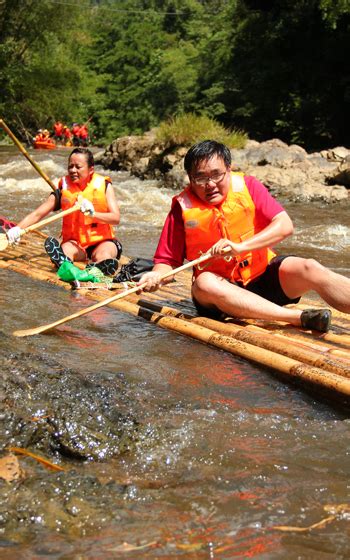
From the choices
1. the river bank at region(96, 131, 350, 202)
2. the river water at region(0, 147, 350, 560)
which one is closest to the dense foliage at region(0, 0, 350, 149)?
the river bank at region(96, 131, 350, 202)

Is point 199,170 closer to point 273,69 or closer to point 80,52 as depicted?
point 273,69

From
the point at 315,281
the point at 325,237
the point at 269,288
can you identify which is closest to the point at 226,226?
the point at 269,288

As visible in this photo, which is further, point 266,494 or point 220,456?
point 220,456

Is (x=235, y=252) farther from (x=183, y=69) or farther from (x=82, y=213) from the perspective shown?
(x=183, y=69)

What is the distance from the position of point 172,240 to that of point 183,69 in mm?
24830

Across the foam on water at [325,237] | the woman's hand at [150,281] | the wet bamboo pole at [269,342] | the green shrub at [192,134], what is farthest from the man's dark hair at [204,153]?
the green shrub at [192,134]

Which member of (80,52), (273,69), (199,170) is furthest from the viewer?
(80,52)

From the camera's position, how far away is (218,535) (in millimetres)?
1734

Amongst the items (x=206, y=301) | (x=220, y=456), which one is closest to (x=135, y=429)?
(x=220, y=456)

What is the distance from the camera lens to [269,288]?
364 cm

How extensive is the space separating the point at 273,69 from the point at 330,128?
3006mm

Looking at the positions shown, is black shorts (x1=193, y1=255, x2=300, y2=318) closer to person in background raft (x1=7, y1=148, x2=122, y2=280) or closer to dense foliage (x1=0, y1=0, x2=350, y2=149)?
person in background raft (x1=7, y1=148, x2=122, y2=280)

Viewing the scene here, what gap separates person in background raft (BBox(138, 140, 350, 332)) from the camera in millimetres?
3340

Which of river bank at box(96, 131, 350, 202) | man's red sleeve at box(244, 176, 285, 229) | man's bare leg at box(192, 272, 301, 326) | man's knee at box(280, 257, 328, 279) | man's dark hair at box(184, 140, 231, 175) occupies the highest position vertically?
man's dark hair at box(184, 140, 231, 175)
